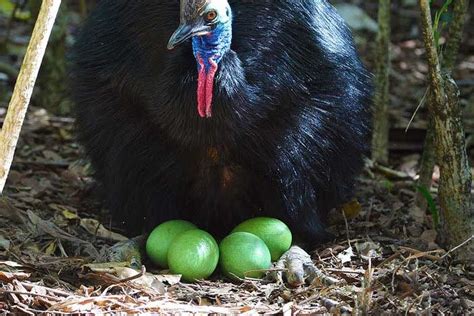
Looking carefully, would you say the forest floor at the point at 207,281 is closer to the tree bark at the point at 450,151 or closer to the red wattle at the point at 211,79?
the tree bark at the point at 450,151

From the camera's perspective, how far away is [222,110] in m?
3.50

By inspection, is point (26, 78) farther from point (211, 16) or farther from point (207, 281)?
point (207, 281)

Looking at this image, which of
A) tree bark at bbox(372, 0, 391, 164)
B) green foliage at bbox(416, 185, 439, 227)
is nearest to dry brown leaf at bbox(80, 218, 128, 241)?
green foliage at bbox(416, 185, 439, 227)

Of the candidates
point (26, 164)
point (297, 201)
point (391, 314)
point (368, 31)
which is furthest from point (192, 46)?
point (368, 31)

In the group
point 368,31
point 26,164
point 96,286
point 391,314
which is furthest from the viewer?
point 368,31

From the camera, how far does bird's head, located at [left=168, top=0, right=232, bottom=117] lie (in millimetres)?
3414

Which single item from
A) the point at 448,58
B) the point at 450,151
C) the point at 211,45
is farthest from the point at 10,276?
the point at 448,58

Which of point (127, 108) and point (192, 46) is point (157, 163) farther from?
point (192, 46)

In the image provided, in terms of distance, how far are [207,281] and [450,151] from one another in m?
1.00

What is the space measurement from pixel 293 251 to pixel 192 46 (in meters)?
0.82

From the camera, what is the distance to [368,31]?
23.5 ft

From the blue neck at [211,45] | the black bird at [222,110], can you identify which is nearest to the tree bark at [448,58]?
the black bird at [222,110]

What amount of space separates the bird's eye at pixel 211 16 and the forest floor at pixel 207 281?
2.80ft

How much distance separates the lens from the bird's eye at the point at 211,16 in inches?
136
